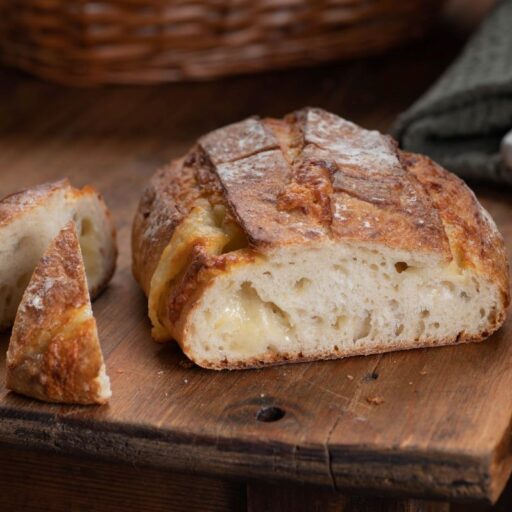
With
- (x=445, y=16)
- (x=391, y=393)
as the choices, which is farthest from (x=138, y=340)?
(x=445, y=16)

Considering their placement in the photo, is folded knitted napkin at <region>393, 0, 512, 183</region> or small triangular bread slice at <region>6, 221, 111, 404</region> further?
folded knitted napkin at <region>393, 0, 512, 183</region>

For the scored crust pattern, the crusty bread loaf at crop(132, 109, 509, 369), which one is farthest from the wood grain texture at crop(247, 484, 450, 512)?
the scored crust pattern

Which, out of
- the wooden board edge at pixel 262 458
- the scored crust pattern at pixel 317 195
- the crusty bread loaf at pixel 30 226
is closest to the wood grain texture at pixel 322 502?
the wooden board edge at pixel 262 458

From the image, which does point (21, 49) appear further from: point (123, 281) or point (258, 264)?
point (258, 264)

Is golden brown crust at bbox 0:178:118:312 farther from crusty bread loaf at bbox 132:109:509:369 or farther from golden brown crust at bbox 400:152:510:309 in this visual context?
golden brown crust at bbox 400:152:510:309

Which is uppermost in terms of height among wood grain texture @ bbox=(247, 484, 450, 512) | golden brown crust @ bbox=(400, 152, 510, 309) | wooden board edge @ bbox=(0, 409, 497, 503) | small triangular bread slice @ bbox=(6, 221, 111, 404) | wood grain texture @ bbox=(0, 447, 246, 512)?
golden brown crust @ bbox=(400, 152, 510, 309)

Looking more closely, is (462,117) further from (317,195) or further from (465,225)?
(317,195)

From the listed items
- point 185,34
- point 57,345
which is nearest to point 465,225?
point 57,345

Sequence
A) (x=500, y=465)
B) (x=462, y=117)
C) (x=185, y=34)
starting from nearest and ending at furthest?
(x=500, y=465) → (x=462, y=117) → (x=185, y=34)
